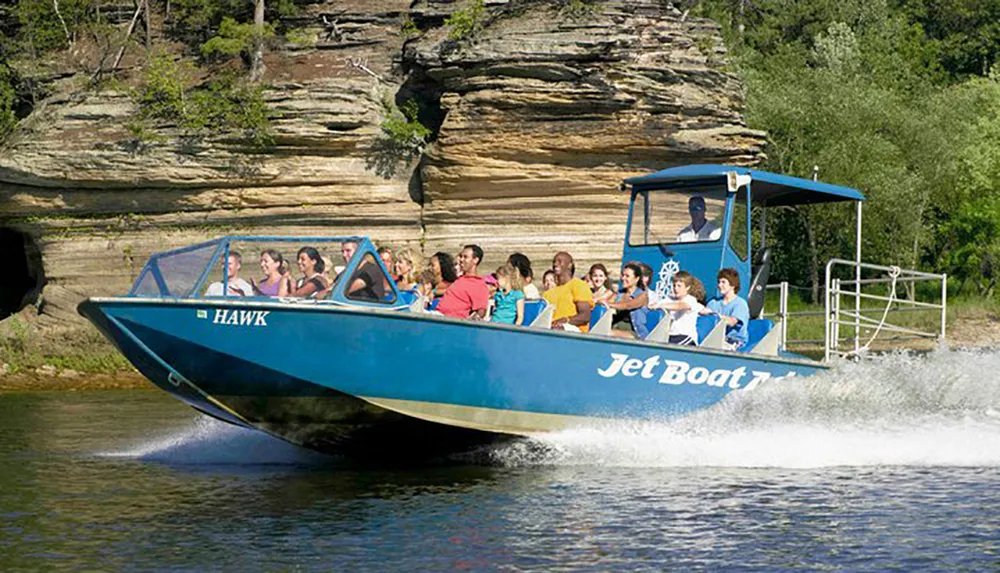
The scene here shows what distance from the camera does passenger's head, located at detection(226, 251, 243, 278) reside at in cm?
1320

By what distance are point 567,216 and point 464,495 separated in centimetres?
1723

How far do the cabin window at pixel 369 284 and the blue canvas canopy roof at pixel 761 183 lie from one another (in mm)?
4472

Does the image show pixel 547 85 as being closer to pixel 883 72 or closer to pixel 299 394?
pixel 299 394

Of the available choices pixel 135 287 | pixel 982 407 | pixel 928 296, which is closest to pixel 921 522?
pixel 982 407

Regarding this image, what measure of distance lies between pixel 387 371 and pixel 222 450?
3.85 m

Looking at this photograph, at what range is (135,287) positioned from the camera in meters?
13.5

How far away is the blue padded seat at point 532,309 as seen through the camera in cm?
1466

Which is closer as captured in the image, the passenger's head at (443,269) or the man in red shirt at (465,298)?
the man in red shirt at (465,298)

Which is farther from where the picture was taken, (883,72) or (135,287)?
(883,72)

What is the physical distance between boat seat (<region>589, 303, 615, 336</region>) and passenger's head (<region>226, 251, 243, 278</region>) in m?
3.38

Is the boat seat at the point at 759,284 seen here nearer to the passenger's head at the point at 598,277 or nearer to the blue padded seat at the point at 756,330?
the blue padded seat at the point at 756,330

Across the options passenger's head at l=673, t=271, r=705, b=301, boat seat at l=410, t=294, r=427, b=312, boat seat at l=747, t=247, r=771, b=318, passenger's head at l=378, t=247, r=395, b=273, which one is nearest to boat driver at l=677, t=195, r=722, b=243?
boat seat at l=747, t=247, r=771, b=318

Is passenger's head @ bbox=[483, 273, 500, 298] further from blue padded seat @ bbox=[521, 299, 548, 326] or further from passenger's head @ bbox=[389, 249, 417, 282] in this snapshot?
passenger's head @ bbox=[389, 249, 417, 282]

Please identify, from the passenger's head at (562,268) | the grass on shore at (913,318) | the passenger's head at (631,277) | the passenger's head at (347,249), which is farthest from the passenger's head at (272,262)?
the grass on shore at (913,318)
